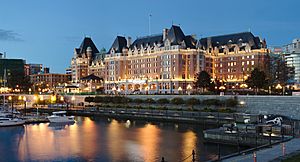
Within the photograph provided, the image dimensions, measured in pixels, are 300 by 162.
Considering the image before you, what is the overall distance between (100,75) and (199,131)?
330 feet

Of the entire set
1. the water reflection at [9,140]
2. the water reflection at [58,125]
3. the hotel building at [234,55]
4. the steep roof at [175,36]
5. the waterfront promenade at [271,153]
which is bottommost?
the water reflection at [9,140]

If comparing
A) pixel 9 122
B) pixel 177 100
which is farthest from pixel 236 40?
pixel 9 122

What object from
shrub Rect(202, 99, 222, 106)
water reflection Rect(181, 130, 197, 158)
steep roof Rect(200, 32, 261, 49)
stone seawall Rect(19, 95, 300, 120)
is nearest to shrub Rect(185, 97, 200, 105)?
shrub Rect(202, 99, 222, 106)

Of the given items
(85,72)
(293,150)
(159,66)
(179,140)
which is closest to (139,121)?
(179,140)

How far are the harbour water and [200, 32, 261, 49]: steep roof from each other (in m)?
66.6

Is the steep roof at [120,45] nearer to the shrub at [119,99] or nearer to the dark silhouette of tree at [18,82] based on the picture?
the dark silhouette of tree at [18,82]

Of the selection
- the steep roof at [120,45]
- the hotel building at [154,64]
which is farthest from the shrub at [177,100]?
the steep roof at [120,45]

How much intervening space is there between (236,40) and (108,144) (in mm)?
86136

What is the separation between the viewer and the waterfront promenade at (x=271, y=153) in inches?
864

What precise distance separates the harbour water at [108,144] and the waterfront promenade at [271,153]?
6110 millimetres

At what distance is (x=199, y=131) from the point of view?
154 feet

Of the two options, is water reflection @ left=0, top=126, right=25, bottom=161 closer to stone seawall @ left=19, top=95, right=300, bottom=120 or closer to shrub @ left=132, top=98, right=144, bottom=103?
shrub @ left=132, top=98, right=144, bottom=103

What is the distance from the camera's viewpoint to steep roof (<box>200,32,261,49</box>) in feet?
367

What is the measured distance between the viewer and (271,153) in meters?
23.7
